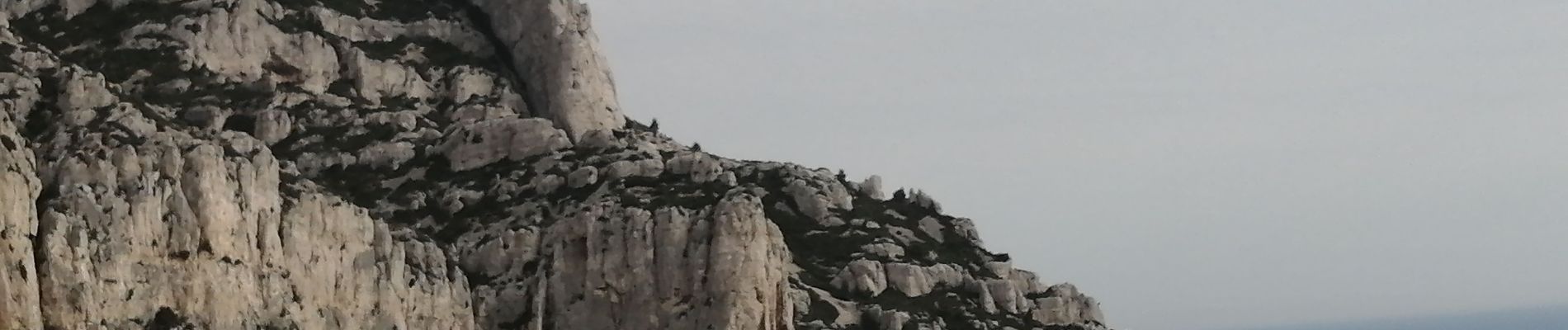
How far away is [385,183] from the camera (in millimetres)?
116000

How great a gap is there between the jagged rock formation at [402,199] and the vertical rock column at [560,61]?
0.69 feet

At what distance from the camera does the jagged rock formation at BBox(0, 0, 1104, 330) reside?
245 ft

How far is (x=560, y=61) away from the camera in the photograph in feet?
463

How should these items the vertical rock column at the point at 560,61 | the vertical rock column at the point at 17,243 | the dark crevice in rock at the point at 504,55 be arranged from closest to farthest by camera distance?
the vertical rock column at the point at 17,243 < the vertical rock column at the point at 560,61 < the dark crevice in rock at the point at 504,55

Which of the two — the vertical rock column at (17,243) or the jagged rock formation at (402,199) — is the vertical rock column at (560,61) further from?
the vertical rock column at (17,243)

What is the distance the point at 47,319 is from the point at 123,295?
176 inches

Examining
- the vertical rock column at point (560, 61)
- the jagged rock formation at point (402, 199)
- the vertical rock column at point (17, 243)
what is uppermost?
the vertical rock column at point (560, 61)

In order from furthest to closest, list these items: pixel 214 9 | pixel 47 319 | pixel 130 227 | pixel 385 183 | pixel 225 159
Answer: pixel 214 9, pixel 385 183, pixel 225 159, pixel 130 227, pixel 47 319

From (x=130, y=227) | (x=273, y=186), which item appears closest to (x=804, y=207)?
(x=273, y=186)

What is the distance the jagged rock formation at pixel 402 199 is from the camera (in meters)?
74.8

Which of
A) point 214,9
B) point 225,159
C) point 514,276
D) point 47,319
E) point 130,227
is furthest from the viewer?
point 214,9

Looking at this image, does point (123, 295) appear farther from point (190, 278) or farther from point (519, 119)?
point (519, 119)

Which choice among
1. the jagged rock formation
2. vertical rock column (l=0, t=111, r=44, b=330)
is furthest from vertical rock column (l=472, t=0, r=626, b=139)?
vertical rock column (l=0, t=111, r=44, b=330)

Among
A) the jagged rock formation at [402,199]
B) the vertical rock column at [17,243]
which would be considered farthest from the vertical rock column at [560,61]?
the vertical rock column at [17,243]
